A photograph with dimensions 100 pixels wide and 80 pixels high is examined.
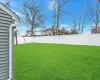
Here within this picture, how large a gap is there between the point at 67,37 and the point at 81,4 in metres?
10.2

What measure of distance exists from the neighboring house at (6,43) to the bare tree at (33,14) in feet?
88.6

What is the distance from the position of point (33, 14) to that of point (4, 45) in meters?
27.8

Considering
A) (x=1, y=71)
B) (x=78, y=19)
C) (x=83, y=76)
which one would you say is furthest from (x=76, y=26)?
(x=1, y=71)

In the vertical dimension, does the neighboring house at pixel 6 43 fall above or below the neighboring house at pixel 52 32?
below

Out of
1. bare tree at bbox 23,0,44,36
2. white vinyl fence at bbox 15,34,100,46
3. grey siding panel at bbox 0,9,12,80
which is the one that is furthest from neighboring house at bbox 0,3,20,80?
bare tree at bbox 23,0,44,36

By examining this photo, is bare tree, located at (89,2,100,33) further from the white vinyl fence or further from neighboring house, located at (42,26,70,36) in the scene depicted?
the white vinyl fence

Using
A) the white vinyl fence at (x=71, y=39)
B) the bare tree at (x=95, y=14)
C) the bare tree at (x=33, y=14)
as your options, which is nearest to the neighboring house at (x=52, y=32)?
the bare tree at (x=33, y=14)

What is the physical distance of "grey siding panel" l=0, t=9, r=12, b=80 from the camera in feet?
13.3

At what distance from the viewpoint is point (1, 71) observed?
4.05 meters

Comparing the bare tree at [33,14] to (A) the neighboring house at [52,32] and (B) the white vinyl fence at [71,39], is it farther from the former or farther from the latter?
(B) the white vinyl fence at [71,39]

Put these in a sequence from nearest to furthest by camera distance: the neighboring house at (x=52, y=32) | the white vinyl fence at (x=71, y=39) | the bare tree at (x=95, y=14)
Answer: the white vinyl fence at (x=71, y=39)
the bare tree at (x=95, y=14)
the neighboring house at (x=52, y=32)

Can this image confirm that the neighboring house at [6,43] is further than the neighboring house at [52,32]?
No

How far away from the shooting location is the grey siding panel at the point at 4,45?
13.3 ft

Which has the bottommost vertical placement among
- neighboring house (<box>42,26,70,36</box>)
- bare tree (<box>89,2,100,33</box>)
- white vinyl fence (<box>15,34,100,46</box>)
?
white vinyl fence (<box>15,34,100,46</box>)
